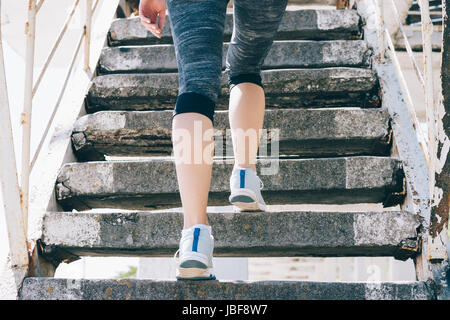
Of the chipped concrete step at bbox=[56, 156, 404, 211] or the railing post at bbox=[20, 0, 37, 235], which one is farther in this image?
the chipped concrete step at bbox=[56, 156, 404, 211]

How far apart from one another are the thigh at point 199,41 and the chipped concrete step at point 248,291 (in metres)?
0.53

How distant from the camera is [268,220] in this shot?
1.42 m

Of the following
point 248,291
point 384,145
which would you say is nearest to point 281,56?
point 384,145

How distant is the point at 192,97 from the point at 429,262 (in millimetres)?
822

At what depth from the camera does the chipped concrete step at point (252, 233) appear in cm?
140

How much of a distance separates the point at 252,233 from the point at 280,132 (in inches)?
21.0

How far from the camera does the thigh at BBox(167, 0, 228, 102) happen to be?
3.61 feet

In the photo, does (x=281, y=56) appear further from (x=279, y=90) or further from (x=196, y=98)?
(x=196, y=98)

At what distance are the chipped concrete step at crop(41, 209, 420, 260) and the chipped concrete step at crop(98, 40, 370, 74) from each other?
1049 millimetres

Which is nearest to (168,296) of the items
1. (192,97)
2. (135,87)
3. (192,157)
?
(192,157)

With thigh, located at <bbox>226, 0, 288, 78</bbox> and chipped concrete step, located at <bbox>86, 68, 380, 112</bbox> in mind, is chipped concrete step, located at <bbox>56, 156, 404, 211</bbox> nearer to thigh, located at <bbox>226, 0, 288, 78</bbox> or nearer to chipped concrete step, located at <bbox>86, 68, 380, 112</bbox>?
thigh, located at <bbox>226, 0, 288, 78</bbox>

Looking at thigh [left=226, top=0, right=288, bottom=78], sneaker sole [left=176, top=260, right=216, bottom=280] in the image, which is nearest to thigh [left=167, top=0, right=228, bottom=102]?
thigh [left=226, top=0, right=288, bottom=78]

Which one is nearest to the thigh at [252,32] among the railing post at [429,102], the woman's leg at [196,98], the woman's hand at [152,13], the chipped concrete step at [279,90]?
the woman's leg at [196,98]

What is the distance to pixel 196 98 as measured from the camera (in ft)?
3.64
